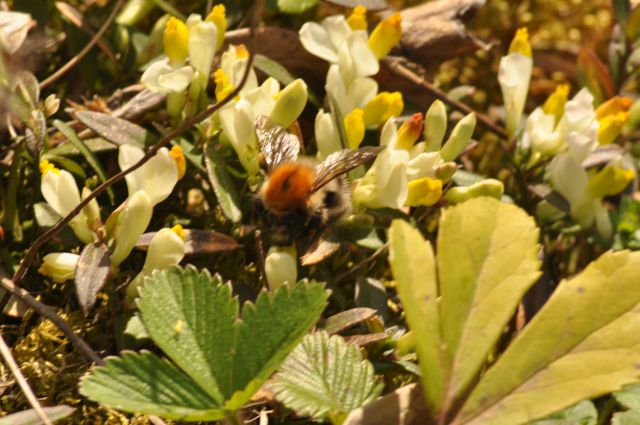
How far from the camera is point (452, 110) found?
1693 mm

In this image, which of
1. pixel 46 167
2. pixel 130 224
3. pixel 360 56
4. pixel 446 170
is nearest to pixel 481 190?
pixel 446 170

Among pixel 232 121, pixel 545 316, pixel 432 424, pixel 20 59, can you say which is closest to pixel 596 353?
pixel 545 316

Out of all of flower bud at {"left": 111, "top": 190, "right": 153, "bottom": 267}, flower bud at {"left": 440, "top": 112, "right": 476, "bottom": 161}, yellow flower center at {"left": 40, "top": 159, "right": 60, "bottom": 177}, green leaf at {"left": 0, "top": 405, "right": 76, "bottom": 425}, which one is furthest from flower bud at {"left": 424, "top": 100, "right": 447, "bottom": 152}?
green leaf at {"left": 0, "top": 405, "right": 76, "bottom": 425}

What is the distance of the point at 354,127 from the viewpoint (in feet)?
4.38

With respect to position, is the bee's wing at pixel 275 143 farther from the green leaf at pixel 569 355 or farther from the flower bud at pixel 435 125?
the green leaf at pixel 569 355

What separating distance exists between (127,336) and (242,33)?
2.20 ft

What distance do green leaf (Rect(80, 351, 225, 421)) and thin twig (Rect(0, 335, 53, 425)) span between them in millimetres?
66

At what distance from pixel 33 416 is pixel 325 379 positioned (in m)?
0.35

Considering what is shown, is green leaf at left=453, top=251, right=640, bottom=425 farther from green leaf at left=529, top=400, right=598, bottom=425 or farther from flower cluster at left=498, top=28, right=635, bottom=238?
flower cluster at left=498, top=28, right=635, bottom=238

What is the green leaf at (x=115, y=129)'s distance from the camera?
1.32m

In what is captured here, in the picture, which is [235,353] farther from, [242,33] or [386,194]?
[242,33]

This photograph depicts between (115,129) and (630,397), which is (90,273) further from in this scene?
(630,397)

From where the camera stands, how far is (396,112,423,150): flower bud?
1.31m

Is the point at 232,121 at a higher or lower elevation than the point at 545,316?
higher
